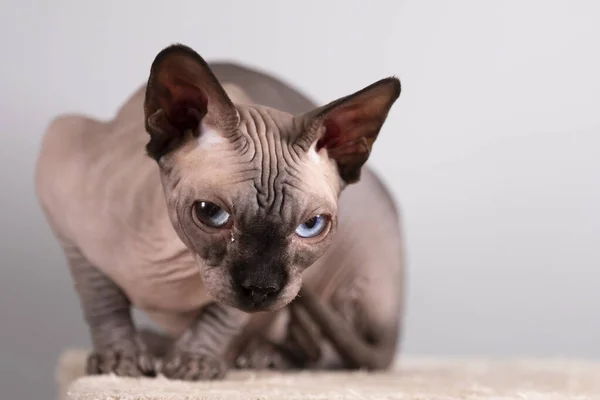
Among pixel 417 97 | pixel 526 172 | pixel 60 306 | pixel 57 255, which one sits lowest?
pixel 60 306

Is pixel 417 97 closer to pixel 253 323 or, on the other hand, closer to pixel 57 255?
pixel 253 323

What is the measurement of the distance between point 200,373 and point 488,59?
3.54 ft

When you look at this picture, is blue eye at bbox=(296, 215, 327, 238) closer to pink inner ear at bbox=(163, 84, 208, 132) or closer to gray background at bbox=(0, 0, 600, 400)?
pink inner ear at bbox=(163, 84, 208, 132)

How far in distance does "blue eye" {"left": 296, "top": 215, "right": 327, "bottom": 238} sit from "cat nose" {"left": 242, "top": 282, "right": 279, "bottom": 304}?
0.23ft

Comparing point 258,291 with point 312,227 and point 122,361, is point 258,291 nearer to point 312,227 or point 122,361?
point 312,227

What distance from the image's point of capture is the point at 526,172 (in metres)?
1.91

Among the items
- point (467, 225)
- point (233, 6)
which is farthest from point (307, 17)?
point (467, 225)

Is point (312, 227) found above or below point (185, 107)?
below

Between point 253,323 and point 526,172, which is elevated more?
point 526,172

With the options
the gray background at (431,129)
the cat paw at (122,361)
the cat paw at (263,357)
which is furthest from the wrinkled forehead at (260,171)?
the gray background at (431,129)

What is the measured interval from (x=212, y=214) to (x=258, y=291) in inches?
4.0

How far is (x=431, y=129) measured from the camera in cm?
187

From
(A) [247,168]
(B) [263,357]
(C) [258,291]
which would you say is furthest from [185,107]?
(B) [263,357]

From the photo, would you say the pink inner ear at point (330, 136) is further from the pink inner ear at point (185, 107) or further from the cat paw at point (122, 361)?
the cat paw at point (122, 361)
